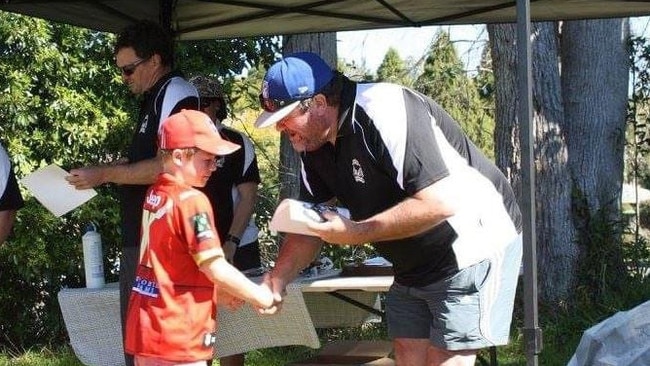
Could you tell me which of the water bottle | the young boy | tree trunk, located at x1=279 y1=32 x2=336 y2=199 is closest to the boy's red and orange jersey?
the young boy

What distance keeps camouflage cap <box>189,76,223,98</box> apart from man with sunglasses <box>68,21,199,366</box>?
30cm

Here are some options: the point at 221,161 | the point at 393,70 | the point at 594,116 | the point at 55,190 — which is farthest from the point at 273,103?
the point at 393,70

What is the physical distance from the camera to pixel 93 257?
16.4 ft

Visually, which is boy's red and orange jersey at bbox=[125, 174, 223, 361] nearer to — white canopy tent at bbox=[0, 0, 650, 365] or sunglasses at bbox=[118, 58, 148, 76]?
sunglasses at bbox=[118, 58, 148, 76]

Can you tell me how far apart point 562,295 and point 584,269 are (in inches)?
10.0

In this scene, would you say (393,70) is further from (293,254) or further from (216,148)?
(216,148)

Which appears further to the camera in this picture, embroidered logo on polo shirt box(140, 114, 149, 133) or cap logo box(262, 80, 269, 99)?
embroidered logo on polo shirt box(140, 114, 149, 133)

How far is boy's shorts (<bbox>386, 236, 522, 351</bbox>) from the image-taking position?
341 centimetres

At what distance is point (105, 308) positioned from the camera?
4.95m

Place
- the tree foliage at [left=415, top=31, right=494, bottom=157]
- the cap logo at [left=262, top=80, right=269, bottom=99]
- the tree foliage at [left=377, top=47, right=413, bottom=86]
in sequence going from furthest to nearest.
Answer: the tree foliage at [left=377, top=47, right=413, bottom=86] < the tree foliage at [left=415, top=31, right=494, bottom=157] < the cap logo at [left=262, top=80, right=269, bottom=99]

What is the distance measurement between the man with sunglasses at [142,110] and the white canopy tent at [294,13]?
1168 millimetres

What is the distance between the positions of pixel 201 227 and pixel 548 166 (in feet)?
14.2

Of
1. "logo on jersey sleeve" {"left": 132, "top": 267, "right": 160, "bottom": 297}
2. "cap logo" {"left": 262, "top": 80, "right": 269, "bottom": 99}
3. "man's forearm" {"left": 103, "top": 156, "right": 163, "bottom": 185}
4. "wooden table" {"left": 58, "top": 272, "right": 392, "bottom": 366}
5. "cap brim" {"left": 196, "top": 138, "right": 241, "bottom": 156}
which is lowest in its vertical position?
"wooden table" {"left": 58, "top": 272, "right": 392, "bottom": 366}

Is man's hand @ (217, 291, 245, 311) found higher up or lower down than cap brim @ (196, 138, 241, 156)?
lower down
